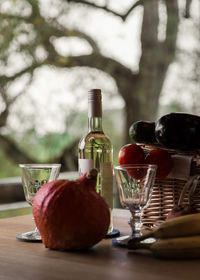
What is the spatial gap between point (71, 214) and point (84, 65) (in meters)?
3.40

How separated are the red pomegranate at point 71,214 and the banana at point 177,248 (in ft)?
0.31

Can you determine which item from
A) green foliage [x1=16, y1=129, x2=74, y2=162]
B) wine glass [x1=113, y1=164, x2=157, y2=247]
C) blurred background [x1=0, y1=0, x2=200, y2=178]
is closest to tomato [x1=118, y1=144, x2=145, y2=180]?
wine glass [x1=113, y1=164, x2=157, y2=247]

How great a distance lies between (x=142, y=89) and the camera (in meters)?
4.06

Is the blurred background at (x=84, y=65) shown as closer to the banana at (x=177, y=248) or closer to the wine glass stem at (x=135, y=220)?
the wine glass stem at (x=135, y=220)

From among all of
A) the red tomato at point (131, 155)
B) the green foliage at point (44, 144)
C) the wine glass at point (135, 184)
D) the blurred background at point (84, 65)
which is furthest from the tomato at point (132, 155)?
the green foliage at point (44, 144)

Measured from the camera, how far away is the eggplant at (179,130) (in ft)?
2.52

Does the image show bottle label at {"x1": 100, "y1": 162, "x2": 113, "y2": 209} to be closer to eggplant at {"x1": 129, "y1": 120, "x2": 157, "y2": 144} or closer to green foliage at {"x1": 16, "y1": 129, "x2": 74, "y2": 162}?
eggplant at {"x1": 129, "y1": 120, "x2": 157, "y2": 144}

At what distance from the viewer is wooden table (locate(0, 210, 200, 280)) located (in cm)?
54

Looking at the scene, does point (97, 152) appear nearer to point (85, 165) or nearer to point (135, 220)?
point (85, 165)

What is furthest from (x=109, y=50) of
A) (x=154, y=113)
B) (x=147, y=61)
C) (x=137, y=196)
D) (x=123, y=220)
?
(x=137, y=196)

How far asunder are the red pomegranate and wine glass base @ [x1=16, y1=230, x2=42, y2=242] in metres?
0.09

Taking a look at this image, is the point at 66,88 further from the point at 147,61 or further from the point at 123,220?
the point at 123,220

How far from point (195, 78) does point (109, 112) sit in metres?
0.88

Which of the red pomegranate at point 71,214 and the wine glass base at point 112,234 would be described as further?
the wine glass base at point 112,234
